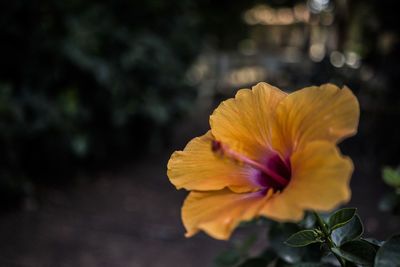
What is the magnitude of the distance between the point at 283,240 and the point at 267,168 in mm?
365

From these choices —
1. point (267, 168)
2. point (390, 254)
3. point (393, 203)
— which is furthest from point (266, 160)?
point (393, 203)

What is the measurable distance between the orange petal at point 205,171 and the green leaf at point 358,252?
196 mm

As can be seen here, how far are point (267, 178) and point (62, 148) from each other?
10.4ft

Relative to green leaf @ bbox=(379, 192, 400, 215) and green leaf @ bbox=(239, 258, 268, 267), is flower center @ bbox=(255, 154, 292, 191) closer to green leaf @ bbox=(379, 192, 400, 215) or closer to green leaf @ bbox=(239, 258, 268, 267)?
green leaf @ bbox=(239, 258, 268, 267)

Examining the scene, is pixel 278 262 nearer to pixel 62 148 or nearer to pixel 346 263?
pixel 346 263

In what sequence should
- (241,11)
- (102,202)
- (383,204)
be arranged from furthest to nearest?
(241,11) → (102,202) → (383,204)

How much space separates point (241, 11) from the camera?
10305 millimetres

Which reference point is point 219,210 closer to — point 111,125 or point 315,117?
point 315,117

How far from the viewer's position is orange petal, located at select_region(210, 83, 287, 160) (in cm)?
77

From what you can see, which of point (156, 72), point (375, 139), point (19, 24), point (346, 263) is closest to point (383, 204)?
point (346, 263)

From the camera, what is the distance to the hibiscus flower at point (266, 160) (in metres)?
0.55

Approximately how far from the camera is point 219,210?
66 cm

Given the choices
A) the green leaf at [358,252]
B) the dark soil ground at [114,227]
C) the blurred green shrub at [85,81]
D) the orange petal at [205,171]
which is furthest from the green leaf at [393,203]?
the blurred green shrub at [85,81]

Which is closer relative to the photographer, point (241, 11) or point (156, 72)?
point (156, 72)
